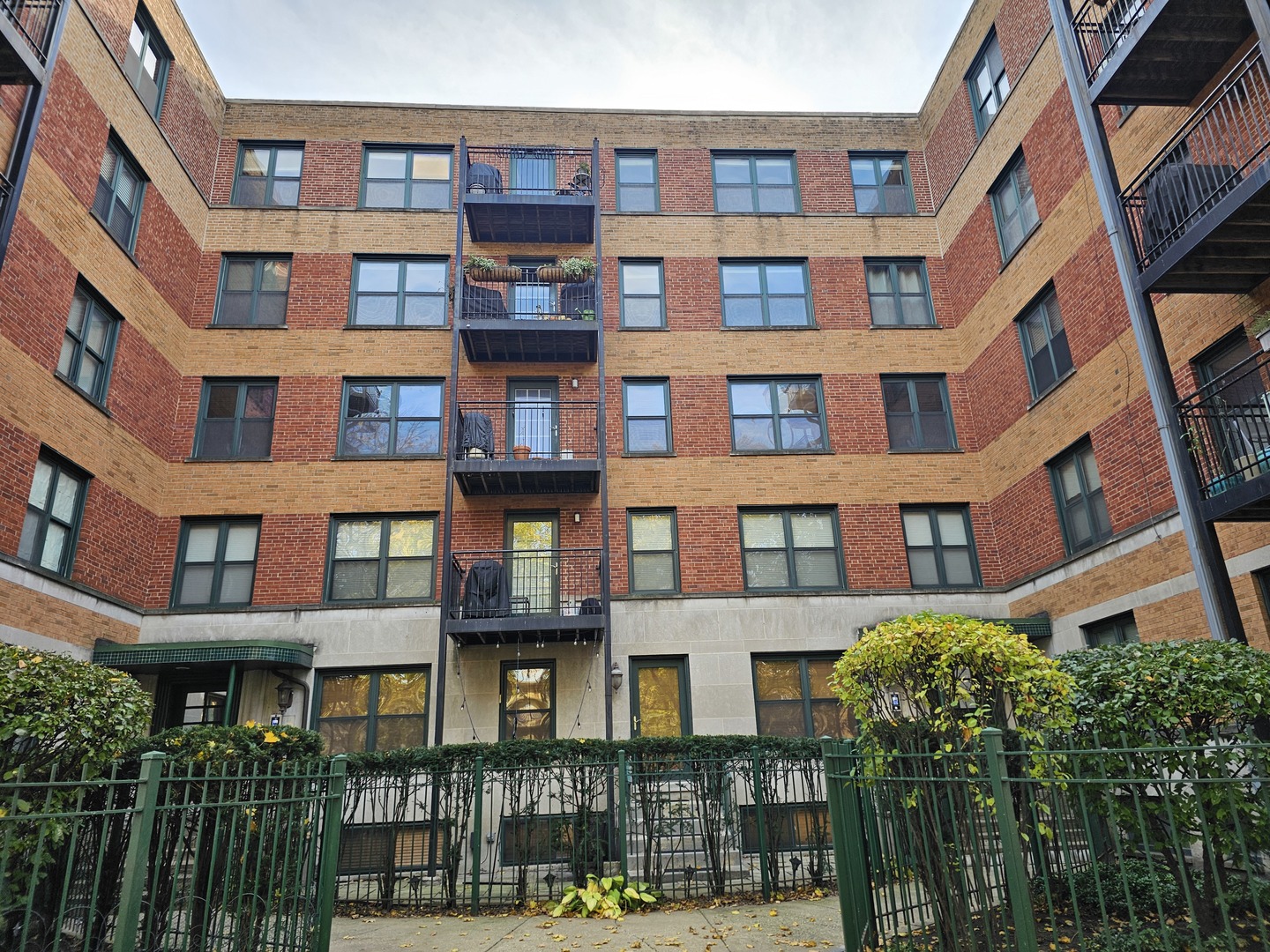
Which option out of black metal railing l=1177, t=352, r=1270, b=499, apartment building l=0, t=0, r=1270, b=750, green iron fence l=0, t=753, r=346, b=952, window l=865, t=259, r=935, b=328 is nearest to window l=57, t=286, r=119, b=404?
apartment building l=0, t=0, r=1270, b=750

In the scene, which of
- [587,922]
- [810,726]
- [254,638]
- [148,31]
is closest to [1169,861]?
[587,922]

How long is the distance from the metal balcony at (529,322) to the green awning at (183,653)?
6.73 metres

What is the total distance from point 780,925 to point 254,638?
10647 millimetres

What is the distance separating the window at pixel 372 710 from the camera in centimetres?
1464

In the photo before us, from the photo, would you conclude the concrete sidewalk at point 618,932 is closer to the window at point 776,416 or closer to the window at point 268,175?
the window at point 776,416

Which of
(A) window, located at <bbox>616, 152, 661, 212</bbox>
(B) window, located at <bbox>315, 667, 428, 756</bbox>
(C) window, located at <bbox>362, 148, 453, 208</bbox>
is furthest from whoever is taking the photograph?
(A) window, located at <bbox>616, 152, 661, 212</bbox>

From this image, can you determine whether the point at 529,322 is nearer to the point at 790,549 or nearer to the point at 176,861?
the point at 790,549

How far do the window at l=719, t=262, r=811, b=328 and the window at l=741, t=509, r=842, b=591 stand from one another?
4228 mm

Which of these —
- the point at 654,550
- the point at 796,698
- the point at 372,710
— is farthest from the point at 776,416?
the point at 372,710

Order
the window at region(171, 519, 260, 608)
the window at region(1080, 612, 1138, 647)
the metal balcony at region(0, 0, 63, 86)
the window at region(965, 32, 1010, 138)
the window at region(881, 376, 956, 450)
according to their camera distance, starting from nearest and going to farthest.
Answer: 1. the metal balcony at region(0, 0, 63, 86)
2. the window at region(1080, 612, 1138, 647)
3. the window at region(171, 519, 260, 608)
4. the window at region(965, 32, 1010, 138)
5. the window at region(881, 376, 956, 450)

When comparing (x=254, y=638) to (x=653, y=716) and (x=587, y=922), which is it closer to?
(x=653, y=716)

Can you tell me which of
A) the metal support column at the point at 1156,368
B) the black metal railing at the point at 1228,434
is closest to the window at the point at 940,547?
the metal support column at the point at 1156,368

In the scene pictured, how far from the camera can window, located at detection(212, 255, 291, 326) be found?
17.3 meters

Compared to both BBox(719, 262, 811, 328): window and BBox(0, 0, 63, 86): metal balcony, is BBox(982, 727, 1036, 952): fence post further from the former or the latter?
BBox(719, 262, 811, 328): window
